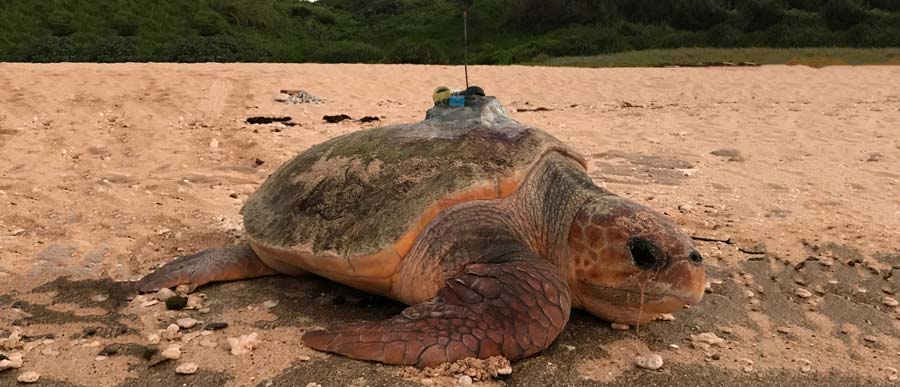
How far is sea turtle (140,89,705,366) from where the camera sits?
6.16 ft

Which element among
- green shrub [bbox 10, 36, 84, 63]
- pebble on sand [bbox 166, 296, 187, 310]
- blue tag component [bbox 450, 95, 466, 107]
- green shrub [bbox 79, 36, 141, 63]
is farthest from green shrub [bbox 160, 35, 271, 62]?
pebble on sand [bbox 166, 296, 187, 310]

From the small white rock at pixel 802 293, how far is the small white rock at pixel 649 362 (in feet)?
3.23

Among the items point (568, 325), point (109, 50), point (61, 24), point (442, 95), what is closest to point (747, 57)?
point (442, 95)

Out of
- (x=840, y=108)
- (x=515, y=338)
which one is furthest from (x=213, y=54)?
(x=515, y=338)

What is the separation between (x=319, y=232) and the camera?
7.66ft

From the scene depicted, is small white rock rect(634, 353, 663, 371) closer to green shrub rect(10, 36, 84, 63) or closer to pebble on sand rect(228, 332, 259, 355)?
pebble on sand rect(228, 332, 259, 355)

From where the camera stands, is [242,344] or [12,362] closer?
[12,362]

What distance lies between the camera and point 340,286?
2.57 metres

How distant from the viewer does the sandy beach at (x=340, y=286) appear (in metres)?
1.90

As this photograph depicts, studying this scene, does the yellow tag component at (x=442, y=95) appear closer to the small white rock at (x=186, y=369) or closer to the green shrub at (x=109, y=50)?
the small white rock at (x=186, y=369)

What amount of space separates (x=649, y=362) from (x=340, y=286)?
1.25m

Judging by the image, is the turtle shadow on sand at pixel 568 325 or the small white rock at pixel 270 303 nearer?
the turtle shadow on sand at pixel 568 325

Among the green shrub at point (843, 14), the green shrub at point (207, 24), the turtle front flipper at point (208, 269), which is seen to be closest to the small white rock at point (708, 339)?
the turtle front flipper at point (208, 269)

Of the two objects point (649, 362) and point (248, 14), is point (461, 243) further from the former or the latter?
point (248, 14)
